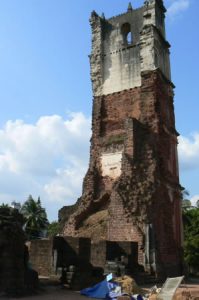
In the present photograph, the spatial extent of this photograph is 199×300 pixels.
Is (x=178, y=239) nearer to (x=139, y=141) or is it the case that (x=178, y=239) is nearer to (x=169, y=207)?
(x=169, y=207)

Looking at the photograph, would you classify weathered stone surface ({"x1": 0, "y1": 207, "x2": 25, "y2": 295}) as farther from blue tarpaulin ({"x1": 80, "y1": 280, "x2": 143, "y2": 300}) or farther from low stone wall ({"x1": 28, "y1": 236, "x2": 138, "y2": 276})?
low stone wall ({"x1": 28, "y1": 236, "x2": 138, "y2": 276})

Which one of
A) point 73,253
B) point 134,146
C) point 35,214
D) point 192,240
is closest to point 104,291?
point 73,253

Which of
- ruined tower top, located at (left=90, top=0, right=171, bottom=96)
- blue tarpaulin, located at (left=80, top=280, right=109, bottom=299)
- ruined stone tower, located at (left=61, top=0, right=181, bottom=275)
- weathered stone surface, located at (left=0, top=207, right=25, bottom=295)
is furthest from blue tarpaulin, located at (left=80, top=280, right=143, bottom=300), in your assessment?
ruined tower top, located at (left=90, top=0, right=171, bottom=96)

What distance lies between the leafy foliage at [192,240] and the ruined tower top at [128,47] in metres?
12.0

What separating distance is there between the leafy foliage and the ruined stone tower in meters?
7.80

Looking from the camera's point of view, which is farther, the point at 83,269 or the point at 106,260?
the point at 106,260

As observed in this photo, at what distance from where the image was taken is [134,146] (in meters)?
18.5

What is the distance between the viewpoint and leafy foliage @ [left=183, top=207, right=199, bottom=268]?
89.5ft

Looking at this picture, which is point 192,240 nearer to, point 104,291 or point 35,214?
point 104,291

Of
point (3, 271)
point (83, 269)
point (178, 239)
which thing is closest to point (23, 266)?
point (3, 271)

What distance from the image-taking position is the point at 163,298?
28.0 feet

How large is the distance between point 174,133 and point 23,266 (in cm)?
1314

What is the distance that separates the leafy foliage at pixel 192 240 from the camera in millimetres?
27266

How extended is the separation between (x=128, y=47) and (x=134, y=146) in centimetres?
613
